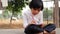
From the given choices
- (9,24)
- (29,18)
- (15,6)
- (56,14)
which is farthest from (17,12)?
(29,18)

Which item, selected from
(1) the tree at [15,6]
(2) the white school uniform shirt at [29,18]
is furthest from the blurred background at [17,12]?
(2) the white school uniform shirt at [29,18]

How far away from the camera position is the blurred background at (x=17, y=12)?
12.7 feet

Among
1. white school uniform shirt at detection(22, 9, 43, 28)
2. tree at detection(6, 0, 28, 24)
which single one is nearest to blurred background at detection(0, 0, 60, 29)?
tree at detection(6, 0, 28, 24)

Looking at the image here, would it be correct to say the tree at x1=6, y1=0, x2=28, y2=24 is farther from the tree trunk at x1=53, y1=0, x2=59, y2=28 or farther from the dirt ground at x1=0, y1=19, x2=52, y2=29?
the tree trunk at x1=53, y1=0, x2=59, y2=28

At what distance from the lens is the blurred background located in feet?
12.7

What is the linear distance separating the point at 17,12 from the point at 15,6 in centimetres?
15

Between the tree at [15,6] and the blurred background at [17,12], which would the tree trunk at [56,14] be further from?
the tree at [15,6]

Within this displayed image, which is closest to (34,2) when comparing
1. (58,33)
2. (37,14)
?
(37,14)

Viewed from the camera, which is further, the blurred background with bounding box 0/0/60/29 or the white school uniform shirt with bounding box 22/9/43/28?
the blurred background with bounding box 0/0/60/29

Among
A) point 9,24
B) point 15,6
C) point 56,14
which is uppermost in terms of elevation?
point 15,6

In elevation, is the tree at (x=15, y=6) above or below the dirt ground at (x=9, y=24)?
above

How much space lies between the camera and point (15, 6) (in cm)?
398

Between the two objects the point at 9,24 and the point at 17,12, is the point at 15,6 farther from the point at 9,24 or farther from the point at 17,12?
the point at 9,24

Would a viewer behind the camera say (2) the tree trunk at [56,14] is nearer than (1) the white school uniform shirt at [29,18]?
No
